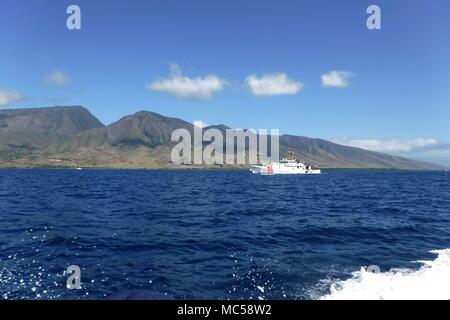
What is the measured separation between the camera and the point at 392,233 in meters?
34.1

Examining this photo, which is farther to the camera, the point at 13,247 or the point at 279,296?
the point at 13,247

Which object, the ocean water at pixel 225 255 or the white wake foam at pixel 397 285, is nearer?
the white wake foam at pixel 397 285

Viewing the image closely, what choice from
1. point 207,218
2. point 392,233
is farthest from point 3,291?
point 392,233

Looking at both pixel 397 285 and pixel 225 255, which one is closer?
pixel 397 285

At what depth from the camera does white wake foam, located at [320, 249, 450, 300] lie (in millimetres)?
17484

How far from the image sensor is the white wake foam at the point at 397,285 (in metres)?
17.5

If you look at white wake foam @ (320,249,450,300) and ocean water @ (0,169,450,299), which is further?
ocean water @ (0,169,450,299)

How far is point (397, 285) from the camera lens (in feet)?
62.5

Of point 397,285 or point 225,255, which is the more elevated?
point 397,285
